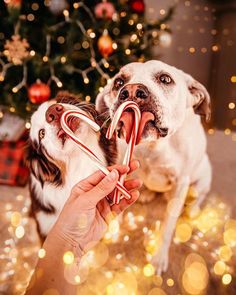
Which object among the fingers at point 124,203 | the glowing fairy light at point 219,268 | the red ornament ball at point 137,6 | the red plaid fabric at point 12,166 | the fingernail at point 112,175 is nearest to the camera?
the fingernail at point 112,175

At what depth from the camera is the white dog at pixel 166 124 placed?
99 cm

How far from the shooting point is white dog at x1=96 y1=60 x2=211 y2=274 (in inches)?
38.9

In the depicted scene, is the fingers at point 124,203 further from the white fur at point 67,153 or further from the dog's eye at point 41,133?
the dog's eye at point 41,133

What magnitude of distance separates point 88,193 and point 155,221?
0.50 metres

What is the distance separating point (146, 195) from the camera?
4.15ft

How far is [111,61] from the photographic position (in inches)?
73.8

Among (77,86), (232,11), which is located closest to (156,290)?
(77,86)

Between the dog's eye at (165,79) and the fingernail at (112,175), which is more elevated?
the dog's eye at (165,79)

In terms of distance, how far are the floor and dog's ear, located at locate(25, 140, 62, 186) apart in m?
0.26

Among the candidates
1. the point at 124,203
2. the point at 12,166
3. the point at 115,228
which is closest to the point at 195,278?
the point at 115,228

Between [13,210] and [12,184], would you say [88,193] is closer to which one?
[13,210]

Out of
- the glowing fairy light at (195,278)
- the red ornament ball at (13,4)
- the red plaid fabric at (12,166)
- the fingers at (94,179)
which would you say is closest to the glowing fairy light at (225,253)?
the glowing fairy light at (195,278)

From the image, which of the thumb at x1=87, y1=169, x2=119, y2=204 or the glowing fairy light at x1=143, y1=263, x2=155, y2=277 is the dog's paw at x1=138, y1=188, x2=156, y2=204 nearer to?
the glowing fairy light at x1=143, y1=263, x2=155, y2=277

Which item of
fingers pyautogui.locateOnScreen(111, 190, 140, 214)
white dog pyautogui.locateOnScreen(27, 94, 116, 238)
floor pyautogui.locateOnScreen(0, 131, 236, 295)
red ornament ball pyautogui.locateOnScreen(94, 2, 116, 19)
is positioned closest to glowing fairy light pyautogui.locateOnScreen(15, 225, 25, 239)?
floor pyautogui.locateOnScreen(0, 131, 236, 295)
